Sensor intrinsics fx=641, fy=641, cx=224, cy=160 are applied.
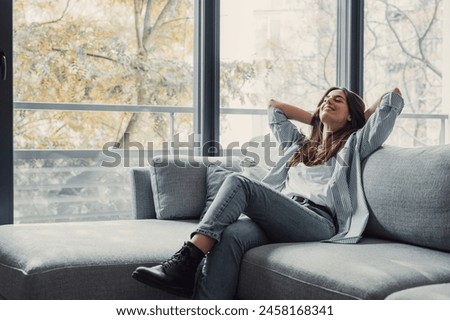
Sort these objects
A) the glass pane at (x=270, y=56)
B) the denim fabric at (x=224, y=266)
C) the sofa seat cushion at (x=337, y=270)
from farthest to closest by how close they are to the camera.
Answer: the glass pane at (x=270, y=56), the denim fabric at (x=224, y=266), the sofa seat cushion at (x=337, y=270)

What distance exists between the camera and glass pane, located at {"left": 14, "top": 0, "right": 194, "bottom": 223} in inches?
137

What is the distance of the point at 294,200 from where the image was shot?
2891 millimetres

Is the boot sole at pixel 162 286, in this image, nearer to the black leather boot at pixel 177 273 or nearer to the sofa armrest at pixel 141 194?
the black leather boot at pixel 177 273

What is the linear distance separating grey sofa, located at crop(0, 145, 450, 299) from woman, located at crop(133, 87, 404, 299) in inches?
2.9

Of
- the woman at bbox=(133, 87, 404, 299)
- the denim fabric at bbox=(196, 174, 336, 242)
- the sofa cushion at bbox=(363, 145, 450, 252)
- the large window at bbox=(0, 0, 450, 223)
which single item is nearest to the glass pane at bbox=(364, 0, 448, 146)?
the large window at bbox=(0, 0, 450, 223)

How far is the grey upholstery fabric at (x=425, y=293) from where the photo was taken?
6.02ft

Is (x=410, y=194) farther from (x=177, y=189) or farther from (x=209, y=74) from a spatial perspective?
(x=209, y=74)

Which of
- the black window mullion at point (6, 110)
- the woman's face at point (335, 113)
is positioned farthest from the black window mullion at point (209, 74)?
the black window mullion at point (6, 110)

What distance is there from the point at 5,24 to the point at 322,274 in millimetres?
2165

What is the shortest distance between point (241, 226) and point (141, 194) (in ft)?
3.32

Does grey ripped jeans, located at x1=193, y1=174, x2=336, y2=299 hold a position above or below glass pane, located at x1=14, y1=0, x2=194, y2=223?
below

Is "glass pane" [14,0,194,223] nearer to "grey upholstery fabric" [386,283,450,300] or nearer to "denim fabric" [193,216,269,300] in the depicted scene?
"denim fabric" [193,216,269,300]

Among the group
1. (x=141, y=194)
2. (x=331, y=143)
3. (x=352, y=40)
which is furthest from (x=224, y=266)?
(x=352, y=40)

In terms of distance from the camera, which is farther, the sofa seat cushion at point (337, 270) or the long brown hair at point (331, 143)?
the long brown hair at point (331, 143)
